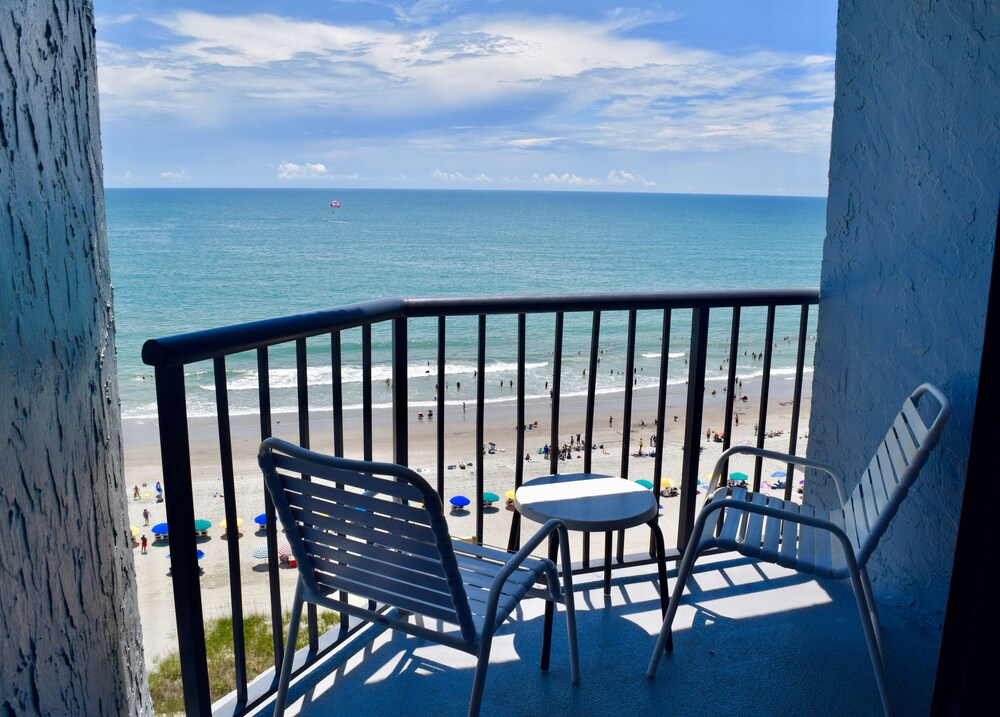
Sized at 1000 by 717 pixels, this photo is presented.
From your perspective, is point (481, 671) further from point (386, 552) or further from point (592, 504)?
point (592, 504)

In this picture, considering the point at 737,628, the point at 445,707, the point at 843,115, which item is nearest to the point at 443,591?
the point at 445,707

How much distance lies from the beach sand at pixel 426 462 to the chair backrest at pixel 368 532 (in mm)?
5314

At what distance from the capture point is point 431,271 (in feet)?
117

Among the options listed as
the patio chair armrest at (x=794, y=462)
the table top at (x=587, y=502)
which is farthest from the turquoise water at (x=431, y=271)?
the table top at (x=587, y=502)

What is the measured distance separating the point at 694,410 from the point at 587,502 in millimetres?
797

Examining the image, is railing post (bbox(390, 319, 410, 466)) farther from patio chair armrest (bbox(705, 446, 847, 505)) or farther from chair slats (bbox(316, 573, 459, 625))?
patio chair armrest (bbox(705, 446, 847, 505))

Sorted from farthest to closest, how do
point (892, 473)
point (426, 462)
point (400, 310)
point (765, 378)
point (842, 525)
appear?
point (426, 462)
point (765, 378)
point (400, 310)
point (842, 525)
point (892, 473)

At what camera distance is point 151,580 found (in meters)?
8.94

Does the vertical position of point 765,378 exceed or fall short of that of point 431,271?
it exceeds it

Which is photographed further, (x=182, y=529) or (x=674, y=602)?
(x=674, y=602)

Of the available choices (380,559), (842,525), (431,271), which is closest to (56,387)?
(380,559)

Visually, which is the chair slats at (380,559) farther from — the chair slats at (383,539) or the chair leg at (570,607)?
the chair leg at (570,607)

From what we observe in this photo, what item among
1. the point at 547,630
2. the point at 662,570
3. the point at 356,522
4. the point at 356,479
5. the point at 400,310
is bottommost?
the point at 547,630

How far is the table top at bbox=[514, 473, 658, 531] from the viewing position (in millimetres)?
2117
